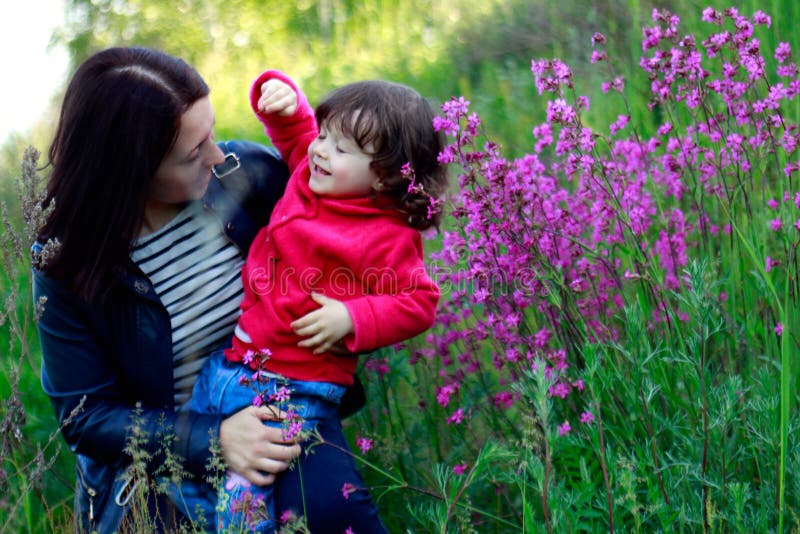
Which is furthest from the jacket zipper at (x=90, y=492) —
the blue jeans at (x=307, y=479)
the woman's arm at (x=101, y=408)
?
the blue jeans at (x=307, y=479)

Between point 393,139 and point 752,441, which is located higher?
point 393,139

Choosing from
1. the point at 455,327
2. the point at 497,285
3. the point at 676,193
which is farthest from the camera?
the point at 455,327

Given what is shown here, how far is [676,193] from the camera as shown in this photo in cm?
312

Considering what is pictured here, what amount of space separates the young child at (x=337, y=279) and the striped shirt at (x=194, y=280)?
131 mm

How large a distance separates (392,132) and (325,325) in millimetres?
621

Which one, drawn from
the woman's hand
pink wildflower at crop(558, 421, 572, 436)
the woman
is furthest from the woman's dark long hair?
pink wildflower at crop(558, 421, 572, 436)

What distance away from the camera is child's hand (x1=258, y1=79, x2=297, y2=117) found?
284 cm

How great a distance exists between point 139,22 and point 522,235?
16.3m

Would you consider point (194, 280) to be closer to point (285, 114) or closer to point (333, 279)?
point (333, 279)

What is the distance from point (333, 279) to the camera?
2707mm

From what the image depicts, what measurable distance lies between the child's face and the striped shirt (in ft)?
1.40

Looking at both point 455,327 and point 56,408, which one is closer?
point 56,408

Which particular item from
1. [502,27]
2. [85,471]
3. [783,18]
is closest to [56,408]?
[85,471]

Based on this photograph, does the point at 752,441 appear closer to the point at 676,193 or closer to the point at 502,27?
the point at 676,193
